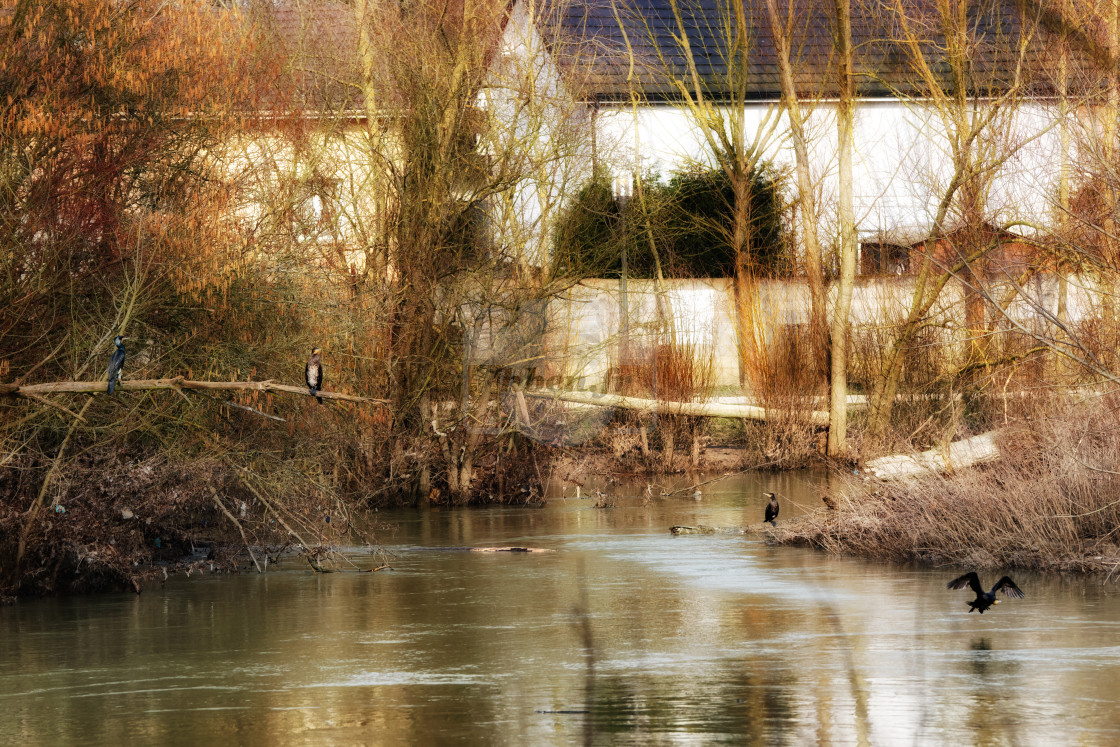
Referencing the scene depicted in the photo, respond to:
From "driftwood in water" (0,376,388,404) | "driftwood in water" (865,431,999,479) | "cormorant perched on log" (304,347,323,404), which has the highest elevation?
"cormorant perched on log" (304,347,323,404)

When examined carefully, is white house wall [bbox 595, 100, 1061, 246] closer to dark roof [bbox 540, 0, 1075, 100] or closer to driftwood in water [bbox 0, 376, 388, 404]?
dark roof [bbox 540, 0, 1075, 100]

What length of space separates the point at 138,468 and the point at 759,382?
17.6 m

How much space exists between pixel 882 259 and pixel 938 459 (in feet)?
46.6

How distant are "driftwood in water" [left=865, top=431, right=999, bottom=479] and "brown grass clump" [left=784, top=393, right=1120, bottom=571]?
0.48 meters

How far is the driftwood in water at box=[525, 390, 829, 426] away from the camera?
29.1 m

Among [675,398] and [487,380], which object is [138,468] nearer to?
[487,380]

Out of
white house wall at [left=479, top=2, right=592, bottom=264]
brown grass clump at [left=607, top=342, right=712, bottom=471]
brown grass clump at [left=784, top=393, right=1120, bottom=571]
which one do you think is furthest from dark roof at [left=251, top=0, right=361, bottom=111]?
brown grass clump at [left=784, top=393, right=1120, bottom=571]

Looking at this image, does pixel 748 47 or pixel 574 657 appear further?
pixel 748 47

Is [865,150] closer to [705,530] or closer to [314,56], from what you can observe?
[314,56]

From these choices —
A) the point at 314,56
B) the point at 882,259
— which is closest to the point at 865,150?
the point at 882,259

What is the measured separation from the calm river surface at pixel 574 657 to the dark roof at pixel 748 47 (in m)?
18.9

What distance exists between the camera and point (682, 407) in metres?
31.0

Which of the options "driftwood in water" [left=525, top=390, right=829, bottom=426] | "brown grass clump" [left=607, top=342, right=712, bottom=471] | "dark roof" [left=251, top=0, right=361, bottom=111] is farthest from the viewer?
"brown grass clump" [left=607, top=342, right=712, bottom=471]

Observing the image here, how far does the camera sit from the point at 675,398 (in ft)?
102
